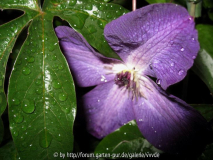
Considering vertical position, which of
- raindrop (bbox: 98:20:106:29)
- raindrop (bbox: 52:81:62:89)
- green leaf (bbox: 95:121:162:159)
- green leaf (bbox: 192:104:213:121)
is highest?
raindrop (bbox: 98:20:106:29)

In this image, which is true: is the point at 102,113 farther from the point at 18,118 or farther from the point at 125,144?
the point at 18,118

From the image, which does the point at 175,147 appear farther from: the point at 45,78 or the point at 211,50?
the point at 45,78

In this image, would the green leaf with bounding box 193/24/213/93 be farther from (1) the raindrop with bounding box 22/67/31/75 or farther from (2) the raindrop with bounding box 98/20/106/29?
(1) the raindrop with bounding box 22/67/31/75

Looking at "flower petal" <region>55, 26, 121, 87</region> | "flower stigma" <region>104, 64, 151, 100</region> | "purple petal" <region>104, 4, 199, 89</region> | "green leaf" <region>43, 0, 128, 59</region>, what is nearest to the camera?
"purple petal" <region>104, 4, 199, 89</region>

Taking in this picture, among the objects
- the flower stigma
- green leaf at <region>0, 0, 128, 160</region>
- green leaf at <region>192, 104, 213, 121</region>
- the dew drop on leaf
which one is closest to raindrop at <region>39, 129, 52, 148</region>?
green leaf at <region>0, 0, 128, 160</region>

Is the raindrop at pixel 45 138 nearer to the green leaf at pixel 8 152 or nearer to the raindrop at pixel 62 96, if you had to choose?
the raindrop at pixel 62 96

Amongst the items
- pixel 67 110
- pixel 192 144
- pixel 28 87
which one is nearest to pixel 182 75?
pixel 192 144
